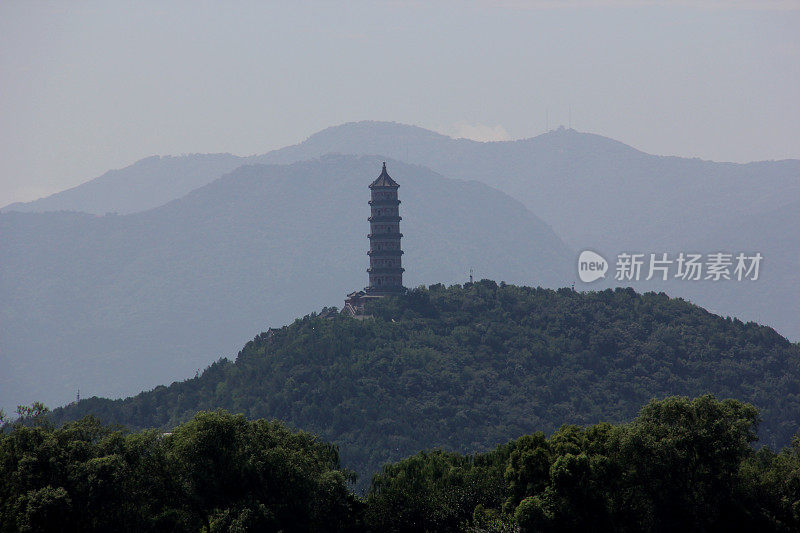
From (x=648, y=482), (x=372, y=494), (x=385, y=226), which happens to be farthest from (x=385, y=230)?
(x=648, y=482)

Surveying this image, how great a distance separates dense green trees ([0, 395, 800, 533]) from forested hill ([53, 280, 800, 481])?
76.5 meters

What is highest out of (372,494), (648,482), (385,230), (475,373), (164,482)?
(385,230)

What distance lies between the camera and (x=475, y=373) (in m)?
177

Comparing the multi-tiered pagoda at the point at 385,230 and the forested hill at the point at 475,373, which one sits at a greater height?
the multi-tiered pagoda at the point at 385,230

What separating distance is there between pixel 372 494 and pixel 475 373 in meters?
98.4

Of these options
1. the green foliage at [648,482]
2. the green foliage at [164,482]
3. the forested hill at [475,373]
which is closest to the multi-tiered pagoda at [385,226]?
the forested hill at [475,373]

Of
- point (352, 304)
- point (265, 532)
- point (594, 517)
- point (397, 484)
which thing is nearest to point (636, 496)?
point (594, 517)

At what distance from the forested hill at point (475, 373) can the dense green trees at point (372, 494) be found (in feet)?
251

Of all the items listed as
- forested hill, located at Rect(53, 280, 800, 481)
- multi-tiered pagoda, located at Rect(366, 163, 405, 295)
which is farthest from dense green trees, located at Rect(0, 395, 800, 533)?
multi-tiered pagoda, located at Rect(366, 163, 405, 295)

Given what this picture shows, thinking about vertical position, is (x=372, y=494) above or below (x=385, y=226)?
below

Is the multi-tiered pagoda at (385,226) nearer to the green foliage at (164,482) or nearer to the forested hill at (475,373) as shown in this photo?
the forested hill at (475,373)

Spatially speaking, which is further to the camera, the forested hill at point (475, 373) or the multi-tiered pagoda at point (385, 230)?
the multi-tiered pagoda at point (385, 230)

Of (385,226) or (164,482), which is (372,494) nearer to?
(164,482)

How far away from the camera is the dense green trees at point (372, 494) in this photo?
226ft
